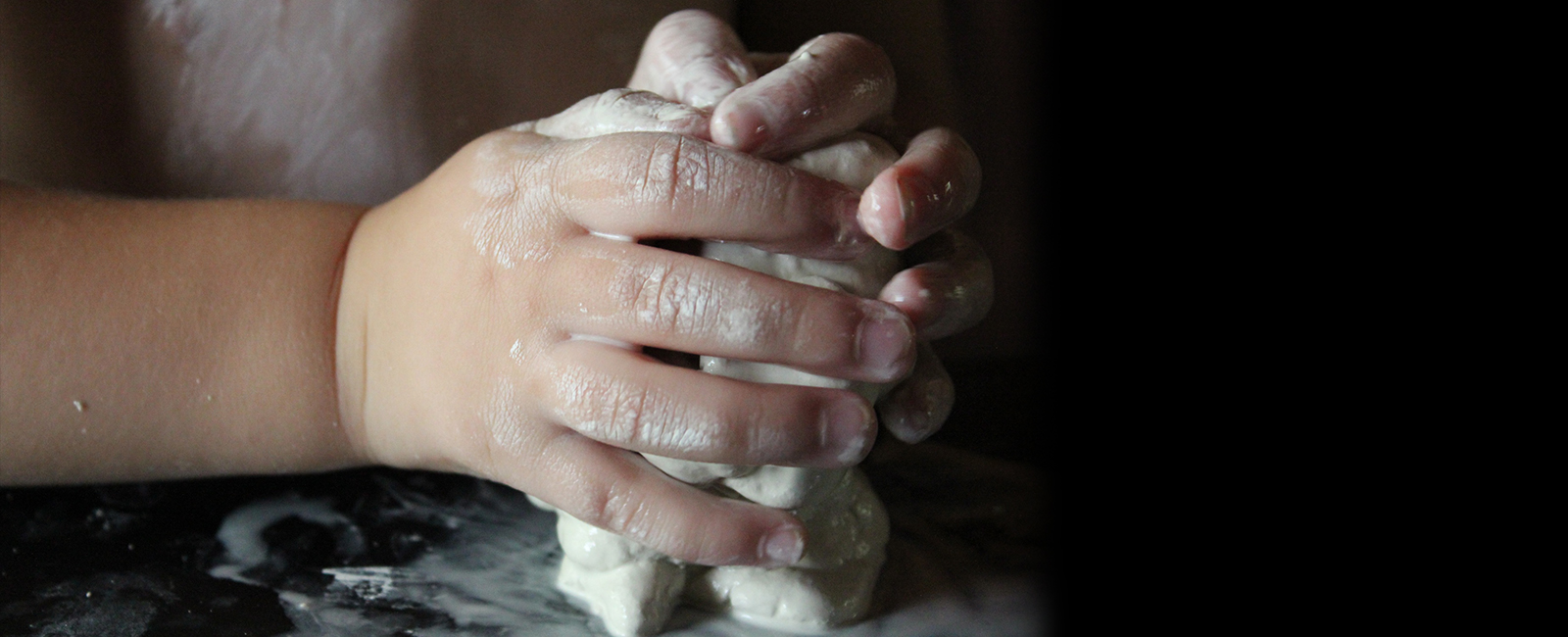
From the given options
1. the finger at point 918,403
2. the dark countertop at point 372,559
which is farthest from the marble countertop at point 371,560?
the finger at point 918,403

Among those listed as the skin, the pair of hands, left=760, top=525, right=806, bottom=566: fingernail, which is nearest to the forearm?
the skin

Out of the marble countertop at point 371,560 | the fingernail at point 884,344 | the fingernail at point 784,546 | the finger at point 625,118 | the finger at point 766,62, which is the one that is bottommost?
the marble countertop at point 371,560

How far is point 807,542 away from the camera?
20.2 inches

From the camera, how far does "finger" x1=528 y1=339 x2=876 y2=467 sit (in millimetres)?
470

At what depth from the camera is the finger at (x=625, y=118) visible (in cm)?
50

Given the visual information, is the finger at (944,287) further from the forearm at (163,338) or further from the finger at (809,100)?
the forearm at (163,338)

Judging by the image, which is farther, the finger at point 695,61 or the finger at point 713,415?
the finger at point 695,61

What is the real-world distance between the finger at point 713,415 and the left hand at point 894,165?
71mm

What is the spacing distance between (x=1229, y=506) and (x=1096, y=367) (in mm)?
206

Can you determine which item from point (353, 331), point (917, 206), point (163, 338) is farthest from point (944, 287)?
point (163, 338)

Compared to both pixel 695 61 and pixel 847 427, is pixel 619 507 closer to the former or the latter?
pixel 847 427

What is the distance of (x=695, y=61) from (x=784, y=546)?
30 centimetres

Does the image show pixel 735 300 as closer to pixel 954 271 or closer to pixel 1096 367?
pixel 954 271

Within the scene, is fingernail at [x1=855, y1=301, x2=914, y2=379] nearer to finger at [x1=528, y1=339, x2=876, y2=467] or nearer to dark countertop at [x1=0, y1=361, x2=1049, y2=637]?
finger at [x1=528, y1=339, x2=876, y2=467]
